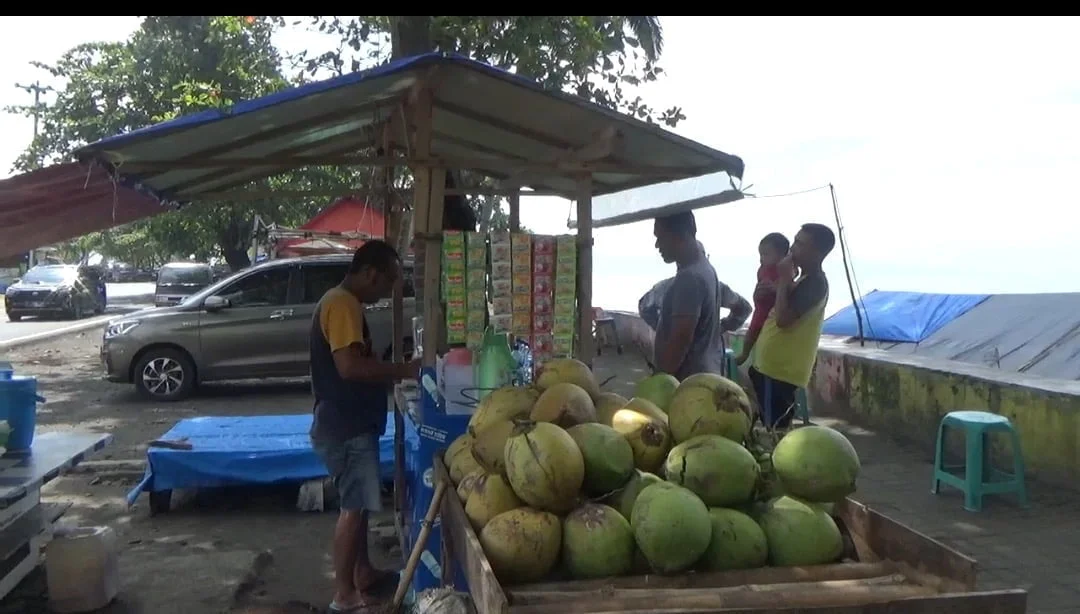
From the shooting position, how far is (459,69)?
400 cm

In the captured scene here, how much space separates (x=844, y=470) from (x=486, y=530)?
990 millimetres

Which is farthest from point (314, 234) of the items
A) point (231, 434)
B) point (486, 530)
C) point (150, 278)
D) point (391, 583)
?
point (150, 278)

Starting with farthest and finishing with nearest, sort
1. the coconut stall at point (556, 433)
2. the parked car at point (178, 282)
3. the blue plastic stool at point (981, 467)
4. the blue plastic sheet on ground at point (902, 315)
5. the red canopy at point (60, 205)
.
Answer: the parked car at point (178, 282), the blue plastic sheet on ground at point (902, 315), the blue plastic stool at point (981, 467), the red canopy at point (60, 205), the coconut stall at point (556, 433)

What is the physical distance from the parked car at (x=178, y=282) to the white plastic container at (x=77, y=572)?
21.3 m

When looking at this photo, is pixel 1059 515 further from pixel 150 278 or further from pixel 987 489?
pixel 150 278

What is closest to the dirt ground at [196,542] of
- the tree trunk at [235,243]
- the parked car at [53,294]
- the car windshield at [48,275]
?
the tree trunk at [235,243]

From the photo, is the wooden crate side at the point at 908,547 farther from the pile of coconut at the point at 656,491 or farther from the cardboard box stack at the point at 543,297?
the cardboard box stack at the point at 543,297

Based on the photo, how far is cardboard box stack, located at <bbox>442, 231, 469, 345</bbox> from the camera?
4445 mm

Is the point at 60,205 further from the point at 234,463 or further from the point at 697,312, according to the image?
the point at 697,312

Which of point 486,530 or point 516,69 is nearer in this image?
point 486,530

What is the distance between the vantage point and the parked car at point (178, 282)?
2492 cm

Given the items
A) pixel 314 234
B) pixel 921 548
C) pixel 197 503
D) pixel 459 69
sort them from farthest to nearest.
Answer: pixel 314 234
pixel 197 503
pixel 459 69
pixel 921 548

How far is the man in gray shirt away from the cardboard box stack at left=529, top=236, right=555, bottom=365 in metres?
0.60

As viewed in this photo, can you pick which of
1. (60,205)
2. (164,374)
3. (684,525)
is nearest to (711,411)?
(684,525)
